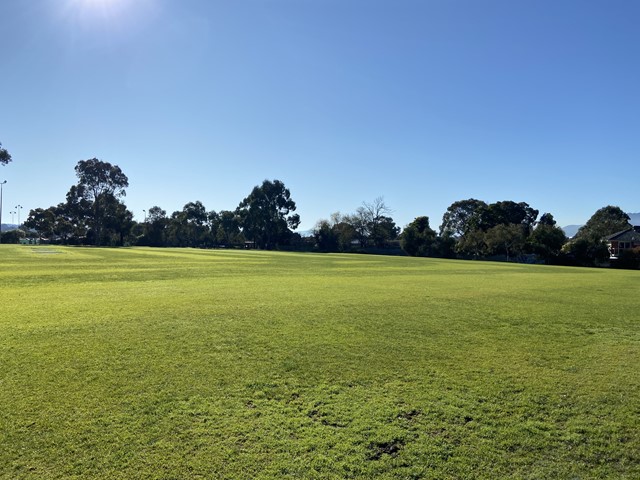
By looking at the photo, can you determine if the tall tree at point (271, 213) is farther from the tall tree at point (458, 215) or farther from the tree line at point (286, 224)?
the tall tree at point (458, 215)

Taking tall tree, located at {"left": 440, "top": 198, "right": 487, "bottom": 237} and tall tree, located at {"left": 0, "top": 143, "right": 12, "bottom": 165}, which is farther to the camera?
tall tree, located at {"left": 440, "top": 198, "right": 487, "bottom": 237}

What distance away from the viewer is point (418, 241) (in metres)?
74.5

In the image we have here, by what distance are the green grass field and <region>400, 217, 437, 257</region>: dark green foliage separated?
214 feet

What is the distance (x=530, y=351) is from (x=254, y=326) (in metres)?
4.66

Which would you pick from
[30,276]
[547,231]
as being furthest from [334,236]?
[30,276]

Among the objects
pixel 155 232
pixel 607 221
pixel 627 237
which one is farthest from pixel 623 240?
pixel 155 232

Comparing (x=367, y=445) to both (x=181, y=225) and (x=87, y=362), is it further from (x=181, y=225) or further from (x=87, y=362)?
(x=181, y=225)

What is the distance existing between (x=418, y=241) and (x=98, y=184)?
67606 millimetres

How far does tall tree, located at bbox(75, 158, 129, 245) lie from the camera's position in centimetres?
8794

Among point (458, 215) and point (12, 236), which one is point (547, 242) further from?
point (12, 236)

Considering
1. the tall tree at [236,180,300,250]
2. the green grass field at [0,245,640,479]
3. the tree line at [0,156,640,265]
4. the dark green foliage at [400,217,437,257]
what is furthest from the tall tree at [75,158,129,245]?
the green grass field at [0,245,640,479]

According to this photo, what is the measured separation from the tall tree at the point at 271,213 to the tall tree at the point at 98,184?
92.9 ft

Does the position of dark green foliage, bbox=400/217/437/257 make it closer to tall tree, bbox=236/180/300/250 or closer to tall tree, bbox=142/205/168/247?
tall tree, bbox=236/180/300/250

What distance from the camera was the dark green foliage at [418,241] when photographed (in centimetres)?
7312
